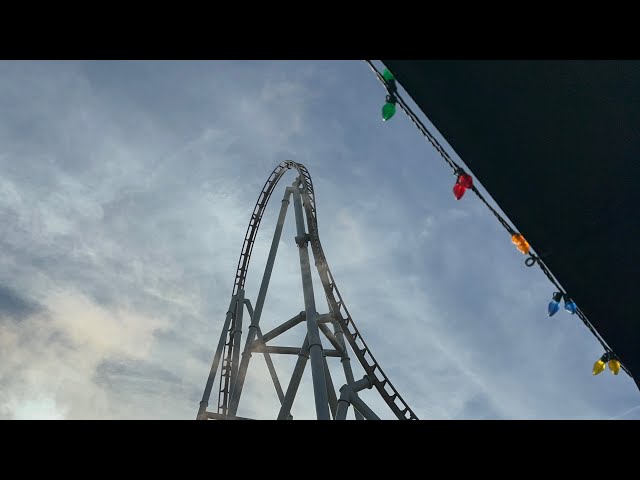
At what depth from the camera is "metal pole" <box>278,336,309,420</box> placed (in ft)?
29.2

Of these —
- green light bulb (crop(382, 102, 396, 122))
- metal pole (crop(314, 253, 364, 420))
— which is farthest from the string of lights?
metal pole (crop(314, 253, 364, 420))

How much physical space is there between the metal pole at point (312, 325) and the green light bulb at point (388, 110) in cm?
550

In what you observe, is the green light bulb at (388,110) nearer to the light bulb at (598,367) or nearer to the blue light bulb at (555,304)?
the blue light bulb at (555,304)

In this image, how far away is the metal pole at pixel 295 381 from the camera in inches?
351

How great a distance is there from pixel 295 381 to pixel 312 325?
137cm

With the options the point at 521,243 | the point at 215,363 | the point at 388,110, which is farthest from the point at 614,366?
the point at 215,363

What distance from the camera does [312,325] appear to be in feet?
29.0

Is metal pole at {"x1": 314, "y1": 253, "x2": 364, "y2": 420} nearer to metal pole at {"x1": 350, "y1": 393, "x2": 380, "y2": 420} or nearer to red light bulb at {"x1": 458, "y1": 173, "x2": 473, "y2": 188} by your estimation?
metal pole at {"x1": 350, "y1": 393, "x2": 380, "y2": 420}

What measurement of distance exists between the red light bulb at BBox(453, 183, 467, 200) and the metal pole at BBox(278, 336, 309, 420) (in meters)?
6.41
